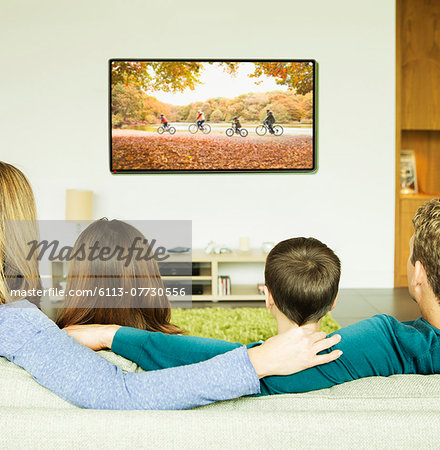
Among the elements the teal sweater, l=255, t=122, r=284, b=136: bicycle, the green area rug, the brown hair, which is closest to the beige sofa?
the teal sweater

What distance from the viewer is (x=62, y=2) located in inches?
185

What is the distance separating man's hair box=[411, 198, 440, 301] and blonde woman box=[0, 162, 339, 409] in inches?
11.3

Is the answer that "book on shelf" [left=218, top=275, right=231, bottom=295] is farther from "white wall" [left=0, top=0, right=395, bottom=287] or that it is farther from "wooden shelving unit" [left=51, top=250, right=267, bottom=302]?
"white wall" [left=0, top=0, right=395, bottom=287]

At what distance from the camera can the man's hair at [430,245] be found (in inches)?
39.3

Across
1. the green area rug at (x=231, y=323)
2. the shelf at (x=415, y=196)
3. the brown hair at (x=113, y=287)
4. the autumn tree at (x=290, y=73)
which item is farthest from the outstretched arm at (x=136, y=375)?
Answer: the shelf at (x=415, y=196)

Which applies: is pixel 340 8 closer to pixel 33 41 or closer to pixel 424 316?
pixel 33 41

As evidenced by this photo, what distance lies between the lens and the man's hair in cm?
100

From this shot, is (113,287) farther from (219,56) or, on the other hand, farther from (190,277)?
(219,56)

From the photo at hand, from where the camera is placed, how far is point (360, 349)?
3.02 feet

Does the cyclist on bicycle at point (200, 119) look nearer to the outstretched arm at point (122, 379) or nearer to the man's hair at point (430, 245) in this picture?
the man's hair at point (430, 245)

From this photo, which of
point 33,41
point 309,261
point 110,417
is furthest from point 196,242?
point 110,417

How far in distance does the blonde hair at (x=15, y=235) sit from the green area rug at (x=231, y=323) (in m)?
2.03

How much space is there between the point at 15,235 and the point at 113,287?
43 cm

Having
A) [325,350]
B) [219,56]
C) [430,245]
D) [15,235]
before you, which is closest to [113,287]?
[15,235]
